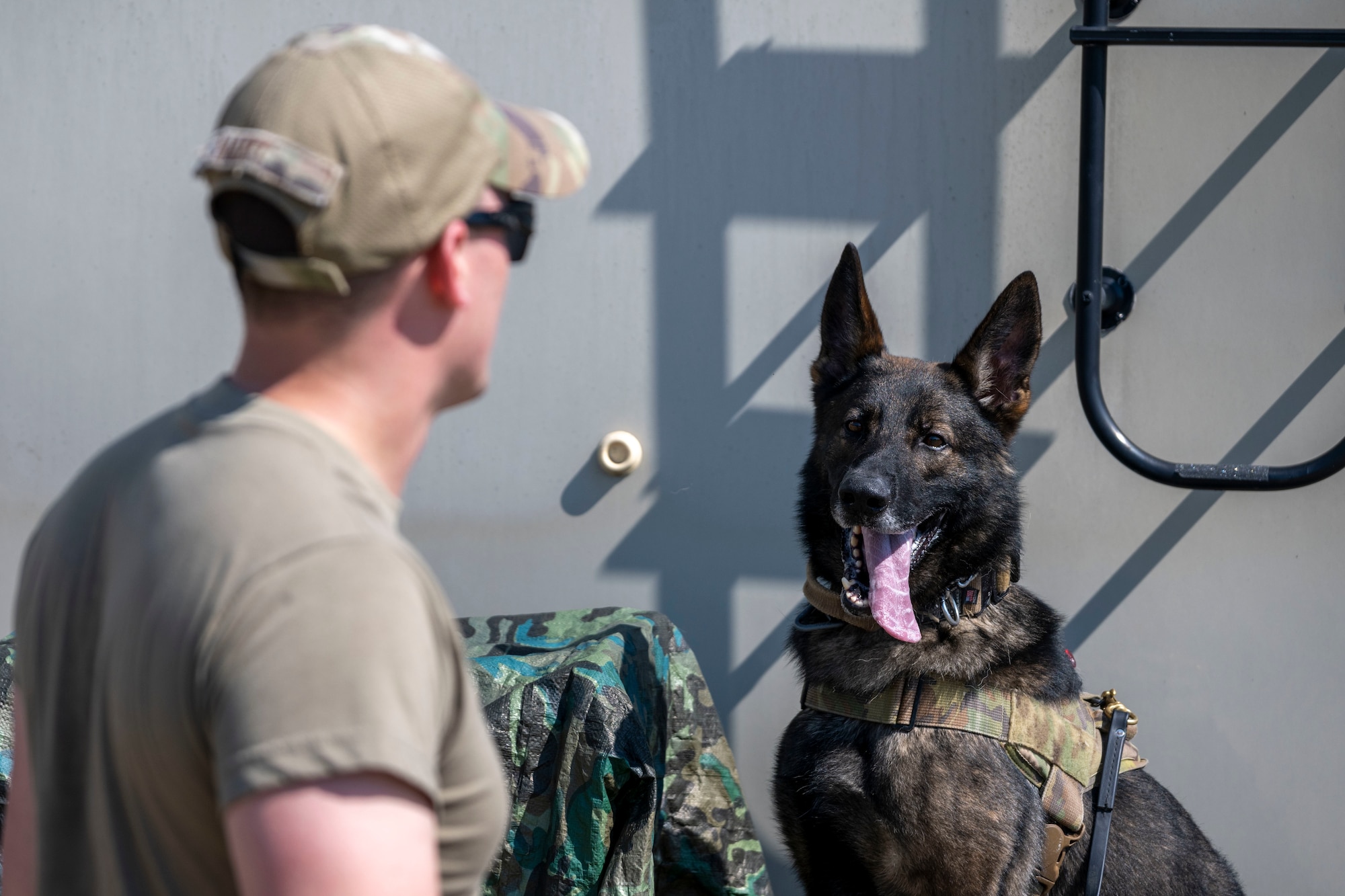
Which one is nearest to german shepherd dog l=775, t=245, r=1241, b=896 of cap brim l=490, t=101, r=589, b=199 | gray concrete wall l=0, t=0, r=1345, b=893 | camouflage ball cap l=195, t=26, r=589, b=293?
gray concrete wall l=0, t=0, r=1345, b=893

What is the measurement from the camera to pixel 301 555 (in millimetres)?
688

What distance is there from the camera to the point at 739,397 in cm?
292

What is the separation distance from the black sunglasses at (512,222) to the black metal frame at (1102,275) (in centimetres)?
205

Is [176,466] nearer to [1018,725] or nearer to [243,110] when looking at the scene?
[243,110]

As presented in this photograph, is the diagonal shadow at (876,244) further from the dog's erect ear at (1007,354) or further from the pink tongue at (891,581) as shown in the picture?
the pink tongue at (891,581)

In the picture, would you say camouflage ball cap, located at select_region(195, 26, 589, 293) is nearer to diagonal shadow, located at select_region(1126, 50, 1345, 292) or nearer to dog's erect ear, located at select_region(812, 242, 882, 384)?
dog's erect ear, located at select_region(812, 242, 882, 384)

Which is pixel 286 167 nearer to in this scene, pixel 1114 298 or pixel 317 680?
pixel 317 680

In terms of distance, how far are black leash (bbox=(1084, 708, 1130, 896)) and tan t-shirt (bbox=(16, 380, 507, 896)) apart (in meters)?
1.81

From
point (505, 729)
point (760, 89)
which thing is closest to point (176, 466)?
point (505, 729)

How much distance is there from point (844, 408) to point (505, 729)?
1.09m

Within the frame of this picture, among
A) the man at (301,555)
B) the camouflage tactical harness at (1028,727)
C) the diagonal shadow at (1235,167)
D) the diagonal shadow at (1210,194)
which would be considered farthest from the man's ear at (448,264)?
the diagonal shadow at (1235,167)

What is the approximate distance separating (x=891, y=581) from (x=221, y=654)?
6.03ft

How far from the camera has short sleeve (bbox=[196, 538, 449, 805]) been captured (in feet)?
2.12

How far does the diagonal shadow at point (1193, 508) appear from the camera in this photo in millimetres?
2783
